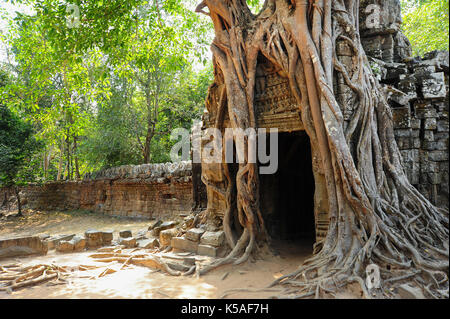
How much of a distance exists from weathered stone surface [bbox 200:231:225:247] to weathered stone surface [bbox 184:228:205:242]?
0.12 metres

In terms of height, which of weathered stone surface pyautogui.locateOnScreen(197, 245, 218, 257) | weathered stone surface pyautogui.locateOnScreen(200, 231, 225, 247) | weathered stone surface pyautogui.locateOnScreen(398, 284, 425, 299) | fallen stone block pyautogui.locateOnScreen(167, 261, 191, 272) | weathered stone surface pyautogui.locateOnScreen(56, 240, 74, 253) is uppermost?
weathered stone surface pyautogui.locateOnScreen(398, 284, 425, 299)

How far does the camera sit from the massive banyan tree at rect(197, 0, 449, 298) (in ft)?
10.6

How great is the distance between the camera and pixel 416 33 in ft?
32.2

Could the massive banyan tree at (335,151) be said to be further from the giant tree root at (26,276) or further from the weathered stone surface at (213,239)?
the giant tree root at (26,276)

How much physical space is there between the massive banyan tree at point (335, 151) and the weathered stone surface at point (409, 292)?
10 centimetres

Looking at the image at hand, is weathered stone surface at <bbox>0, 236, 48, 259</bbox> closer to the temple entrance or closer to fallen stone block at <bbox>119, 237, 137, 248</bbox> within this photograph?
fallen stone block at <bbox>119, 237, 137, 248</bbox>

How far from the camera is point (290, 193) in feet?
20.6

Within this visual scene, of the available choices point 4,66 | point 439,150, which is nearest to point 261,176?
point 439,150

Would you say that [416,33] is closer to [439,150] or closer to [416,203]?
[439,150]

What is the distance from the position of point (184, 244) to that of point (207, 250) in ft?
1.94

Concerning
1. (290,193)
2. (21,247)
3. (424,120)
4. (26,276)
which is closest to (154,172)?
(21,247)

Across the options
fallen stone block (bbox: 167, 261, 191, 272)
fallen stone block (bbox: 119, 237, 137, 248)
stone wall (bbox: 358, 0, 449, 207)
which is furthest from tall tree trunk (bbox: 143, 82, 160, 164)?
stone wall (bbox: 358, 0, 449, 207)

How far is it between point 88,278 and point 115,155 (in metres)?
9.58
